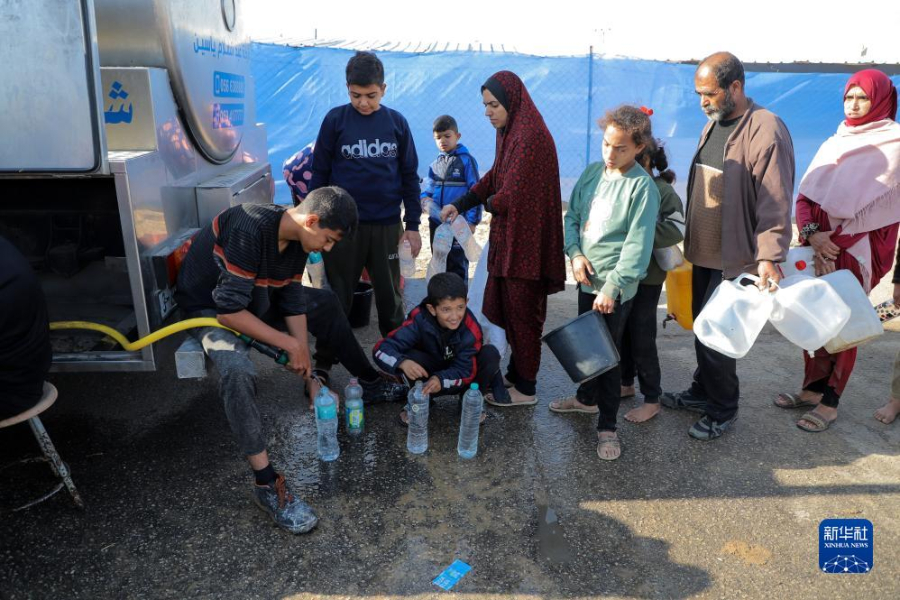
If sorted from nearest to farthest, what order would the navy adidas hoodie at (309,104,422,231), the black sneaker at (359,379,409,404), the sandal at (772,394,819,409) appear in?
the black sneaker at (359,379,409,404) → the sandal at (772,394,819,409) → the navy adidas hoodie at (309,104,422,231)

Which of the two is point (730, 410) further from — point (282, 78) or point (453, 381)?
point (282, 78)

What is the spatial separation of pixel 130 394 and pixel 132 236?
4.49 feet

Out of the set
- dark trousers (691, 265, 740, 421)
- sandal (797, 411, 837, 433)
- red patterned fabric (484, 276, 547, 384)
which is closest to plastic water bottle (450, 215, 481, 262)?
red patterned fabric (484, 276, 547, 384)

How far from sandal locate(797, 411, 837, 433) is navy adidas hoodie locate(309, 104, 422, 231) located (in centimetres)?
257

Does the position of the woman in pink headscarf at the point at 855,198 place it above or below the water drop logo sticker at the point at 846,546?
above

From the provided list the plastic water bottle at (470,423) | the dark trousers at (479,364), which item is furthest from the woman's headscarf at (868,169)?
the plastic water bottle at (470,423)

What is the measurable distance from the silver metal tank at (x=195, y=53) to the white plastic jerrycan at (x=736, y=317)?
2.74 metres

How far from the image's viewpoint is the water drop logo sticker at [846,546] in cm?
251

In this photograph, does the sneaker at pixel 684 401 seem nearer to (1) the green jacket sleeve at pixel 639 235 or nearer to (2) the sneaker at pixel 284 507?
(1) the green jacket sleeve at pixel 639 235

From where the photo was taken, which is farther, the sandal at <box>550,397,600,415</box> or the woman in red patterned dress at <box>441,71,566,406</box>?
the sandal at <box>550,397,600,415</box>

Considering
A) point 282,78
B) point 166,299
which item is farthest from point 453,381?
point 282,78

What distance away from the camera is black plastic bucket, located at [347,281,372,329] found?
4.61m

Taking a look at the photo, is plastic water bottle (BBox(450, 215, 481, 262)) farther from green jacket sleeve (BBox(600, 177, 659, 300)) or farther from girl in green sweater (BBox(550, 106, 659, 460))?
green jacket sleeve (BBox(600, 177, 659, 300))

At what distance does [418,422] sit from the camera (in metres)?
3.15
